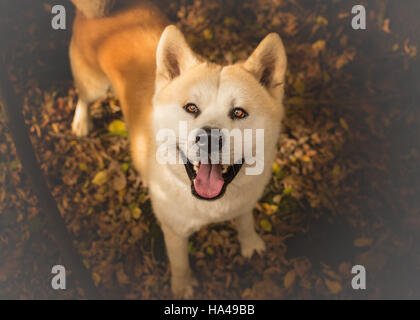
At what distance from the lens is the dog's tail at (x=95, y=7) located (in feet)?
7.59

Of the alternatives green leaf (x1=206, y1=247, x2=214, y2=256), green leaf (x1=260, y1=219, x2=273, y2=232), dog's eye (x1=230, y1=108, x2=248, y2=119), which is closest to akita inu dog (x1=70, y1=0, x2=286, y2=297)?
dog's eye (x1=230, y1=108, x2=248, y2=119)

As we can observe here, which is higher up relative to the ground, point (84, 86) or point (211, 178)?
point (84, 86)

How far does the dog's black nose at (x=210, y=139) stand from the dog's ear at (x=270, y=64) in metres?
0.47

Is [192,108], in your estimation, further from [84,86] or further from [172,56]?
[84,86]

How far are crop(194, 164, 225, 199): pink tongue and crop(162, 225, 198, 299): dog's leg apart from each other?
636 mm

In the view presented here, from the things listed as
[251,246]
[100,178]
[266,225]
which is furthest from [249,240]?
[100,178]

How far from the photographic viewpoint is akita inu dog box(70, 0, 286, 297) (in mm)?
1570

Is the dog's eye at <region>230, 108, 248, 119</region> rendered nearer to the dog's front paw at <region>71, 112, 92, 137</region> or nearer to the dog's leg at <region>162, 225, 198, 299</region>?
the dog's leg at <region>162, 225, 198, 299</region>

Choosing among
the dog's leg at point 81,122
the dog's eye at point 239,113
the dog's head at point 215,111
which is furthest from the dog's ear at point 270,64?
the dog's leg at point 81,122

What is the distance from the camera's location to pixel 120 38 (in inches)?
91.3

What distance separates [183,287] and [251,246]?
2.26 feet

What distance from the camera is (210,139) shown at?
4.77 feet
